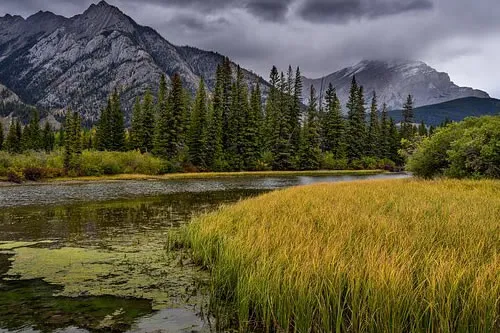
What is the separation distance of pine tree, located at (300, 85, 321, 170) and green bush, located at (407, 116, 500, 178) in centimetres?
5362

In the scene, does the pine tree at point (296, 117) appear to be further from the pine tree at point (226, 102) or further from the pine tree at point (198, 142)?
the pine tree at point (198, 142)

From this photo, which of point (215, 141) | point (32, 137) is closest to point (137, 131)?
point (215, 141)

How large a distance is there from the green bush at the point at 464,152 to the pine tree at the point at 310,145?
53.6m

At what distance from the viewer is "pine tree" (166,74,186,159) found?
7431 cm

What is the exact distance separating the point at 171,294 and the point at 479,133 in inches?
942

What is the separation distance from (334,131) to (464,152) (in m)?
71.4

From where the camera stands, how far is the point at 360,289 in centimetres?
604

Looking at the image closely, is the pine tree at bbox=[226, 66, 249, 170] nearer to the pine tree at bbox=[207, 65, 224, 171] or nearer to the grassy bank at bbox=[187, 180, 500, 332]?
the pine tree at bbox=[207, 65, 224, 171]

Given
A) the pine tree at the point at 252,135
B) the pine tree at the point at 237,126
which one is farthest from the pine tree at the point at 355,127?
the pine tree at the point at 237,126

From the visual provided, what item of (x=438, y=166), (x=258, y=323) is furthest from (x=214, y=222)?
(x=438, y=166)

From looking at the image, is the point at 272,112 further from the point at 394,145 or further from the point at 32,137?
the point at 32,137

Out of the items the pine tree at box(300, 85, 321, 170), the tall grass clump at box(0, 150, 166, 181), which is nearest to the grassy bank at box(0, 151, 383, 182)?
the tall grass clump at box(0, 150, 166, 181)

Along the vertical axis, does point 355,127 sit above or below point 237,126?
above

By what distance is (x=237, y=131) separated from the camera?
84.1 metres
